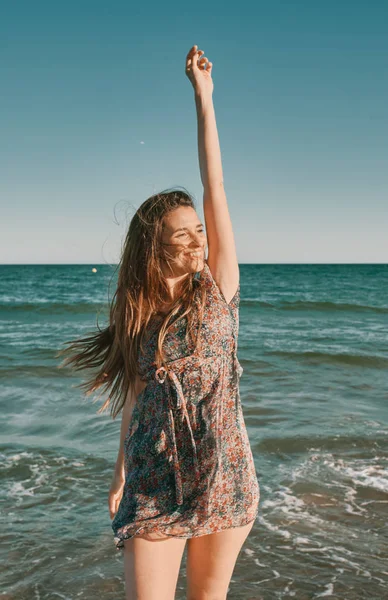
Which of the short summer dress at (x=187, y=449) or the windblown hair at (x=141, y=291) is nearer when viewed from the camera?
the short summer dress at (x=187, y=449)

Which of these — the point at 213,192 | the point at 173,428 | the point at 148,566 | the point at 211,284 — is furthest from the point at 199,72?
the point at 148,566

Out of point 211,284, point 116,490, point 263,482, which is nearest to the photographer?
point 211,284

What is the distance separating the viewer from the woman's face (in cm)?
267

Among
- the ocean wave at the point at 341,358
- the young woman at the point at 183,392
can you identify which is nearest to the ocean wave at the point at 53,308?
the ocean wave at the point at 341,358

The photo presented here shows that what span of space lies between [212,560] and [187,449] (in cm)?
48

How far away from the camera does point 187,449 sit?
246 centimetres

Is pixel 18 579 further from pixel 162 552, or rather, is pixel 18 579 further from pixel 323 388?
pixel 323 388

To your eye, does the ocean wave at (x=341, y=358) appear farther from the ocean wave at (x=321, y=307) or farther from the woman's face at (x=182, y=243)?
→ the ocean wave at (x=321, y=307)

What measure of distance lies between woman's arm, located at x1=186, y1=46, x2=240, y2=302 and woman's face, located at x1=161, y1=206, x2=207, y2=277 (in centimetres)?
6

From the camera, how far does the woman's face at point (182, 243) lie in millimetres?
2666

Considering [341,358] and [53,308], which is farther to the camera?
[53,308]

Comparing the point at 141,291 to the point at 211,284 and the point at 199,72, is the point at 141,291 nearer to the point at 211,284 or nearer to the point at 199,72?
the point at 211,284

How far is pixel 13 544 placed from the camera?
485 cm

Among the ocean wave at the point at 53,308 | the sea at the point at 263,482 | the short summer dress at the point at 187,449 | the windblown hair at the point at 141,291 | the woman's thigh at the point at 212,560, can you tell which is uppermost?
the windblown hair at the point at 141,291
